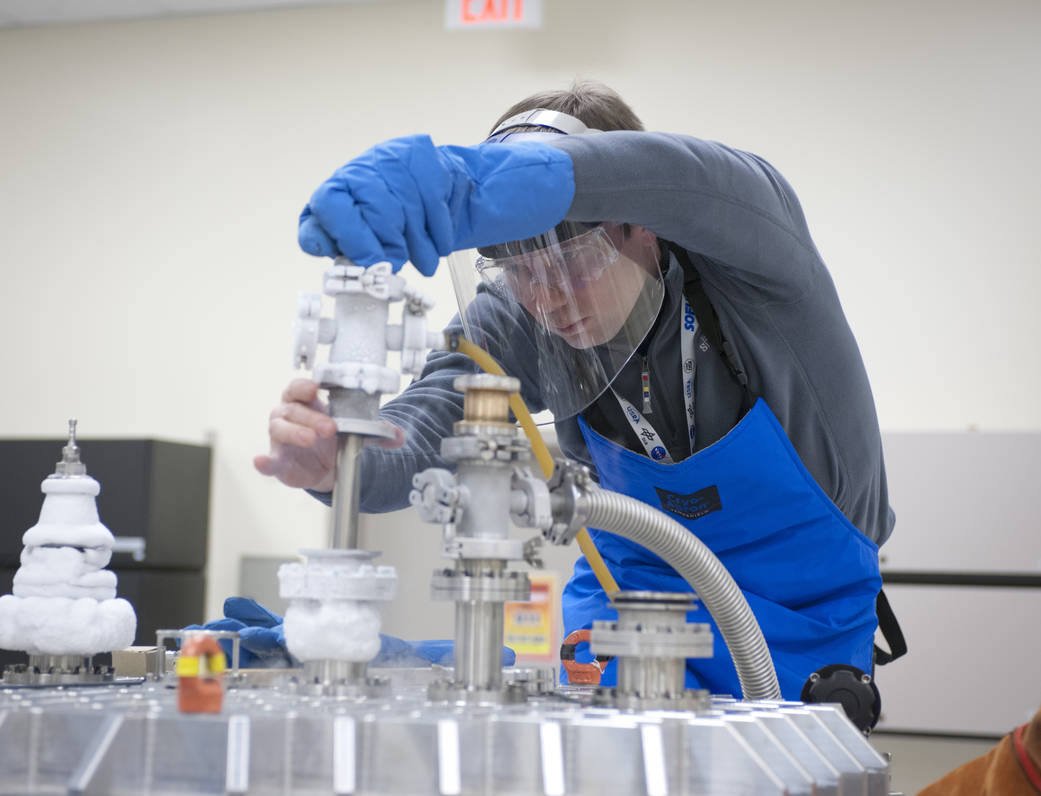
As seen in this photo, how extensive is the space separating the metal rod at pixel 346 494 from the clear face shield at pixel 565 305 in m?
0.46

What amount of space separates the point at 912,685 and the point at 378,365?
8.88ft

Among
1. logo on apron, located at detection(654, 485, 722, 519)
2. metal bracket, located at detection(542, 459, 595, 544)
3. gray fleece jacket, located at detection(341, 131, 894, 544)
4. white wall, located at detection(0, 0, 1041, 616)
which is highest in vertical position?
white wall, located at detection(0, 0, 1041, 616)

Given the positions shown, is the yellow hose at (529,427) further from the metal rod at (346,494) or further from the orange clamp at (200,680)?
the orange clamp at (200,680)

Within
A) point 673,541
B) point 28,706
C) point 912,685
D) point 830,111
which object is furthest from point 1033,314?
point 28,706

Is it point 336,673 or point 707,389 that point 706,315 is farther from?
point 336,673

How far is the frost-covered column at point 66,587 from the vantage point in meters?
0.79

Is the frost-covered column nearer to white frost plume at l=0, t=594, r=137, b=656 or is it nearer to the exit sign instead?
white frost plume at l=0, t=594, r=137, b=656

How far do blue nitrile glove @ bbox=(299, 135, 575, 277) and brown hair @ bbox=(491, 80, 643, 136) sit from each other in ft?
1.33

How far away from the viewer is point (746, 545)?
4.26 ft

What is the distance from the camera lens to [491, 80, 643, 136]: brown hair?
1.30 meters

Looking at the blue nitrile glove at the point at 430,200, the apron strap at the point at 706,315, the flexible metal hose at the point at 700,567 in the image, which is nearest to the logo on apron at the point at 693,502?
the apron strap at the point at 706,315

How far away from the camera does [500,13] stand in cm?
382

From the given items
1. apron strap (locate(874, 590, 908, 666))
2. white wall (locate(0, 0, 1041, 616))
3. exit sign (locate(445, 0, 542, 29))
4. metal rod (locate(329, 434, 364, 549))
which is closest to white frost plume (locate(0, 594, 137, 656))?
metal rod (locate(329, 434, 364, 549))

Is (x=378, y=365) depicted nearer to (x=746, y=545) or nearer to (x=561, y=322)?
(x=561, y=322)
